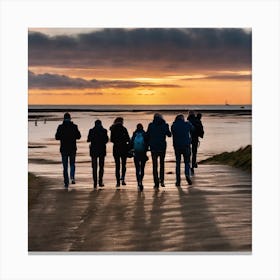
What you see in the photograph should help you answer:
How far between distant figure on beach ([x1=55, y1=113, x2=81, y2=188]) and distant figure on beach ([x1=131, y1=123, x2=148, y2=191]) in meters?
1.10

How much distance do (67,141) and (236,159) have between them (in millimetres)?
3950

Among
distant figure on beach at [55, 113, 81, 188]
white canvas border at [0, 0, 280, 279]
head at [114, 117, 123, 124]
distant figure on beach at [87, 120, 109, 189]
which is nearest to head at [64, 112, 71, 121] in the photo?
distant figure on beach at [55, 113, 81, 188]

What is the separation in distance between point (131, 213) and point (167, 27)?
3.20 m

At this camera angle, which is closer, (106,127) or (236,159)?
(106,127)

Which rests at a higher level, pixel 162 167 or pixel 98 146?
pixel 98 146

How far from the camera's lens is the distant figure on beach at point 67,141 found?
70.8 feet

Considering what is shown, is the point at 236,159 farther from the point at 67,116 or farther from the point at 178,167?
the point at 67,116

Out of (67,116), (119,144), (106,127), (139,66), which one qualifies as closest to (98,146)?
(119,144)

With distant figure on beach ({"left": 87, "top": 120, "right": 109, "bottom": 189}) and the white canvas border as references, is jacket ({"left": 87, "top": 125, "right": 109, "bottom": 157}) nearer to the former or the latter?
distant figure on beach ({"left": 87, "top": 120, "right": 109, "bottom": 189})

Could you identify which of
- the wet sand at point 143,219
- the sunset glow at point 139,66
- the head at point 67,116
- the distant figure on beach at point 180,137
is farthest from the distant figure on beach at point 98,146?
the sunset glow at point 139,66

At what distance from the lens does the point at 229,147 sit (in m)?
23.4

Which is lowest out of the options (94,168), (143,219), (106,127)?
(143,219)

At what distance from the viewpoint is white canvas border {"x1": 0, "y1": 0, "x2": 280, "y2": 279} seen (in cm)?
1869

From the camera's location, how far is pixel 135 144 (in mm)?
21953
